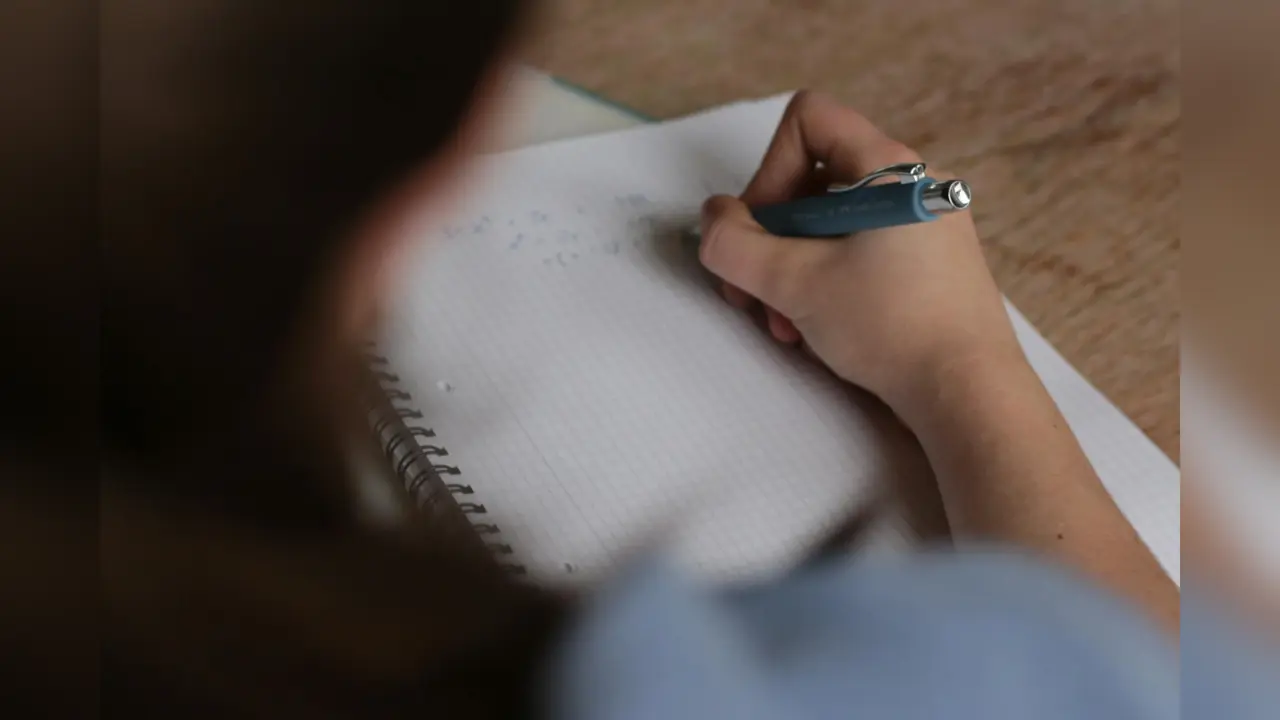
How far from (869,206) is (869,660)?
208 millimetres

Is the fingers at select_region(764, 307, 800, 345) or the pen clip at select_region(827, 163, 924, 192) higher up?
the pen clip at select_region(827, 163, 924, 192)

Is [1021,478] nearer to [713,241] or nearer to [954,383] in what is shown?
[954,383]

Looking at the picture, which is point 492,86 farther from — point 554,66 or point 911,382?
point 554,66

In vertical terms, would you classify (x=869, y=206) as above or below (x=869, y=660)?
above

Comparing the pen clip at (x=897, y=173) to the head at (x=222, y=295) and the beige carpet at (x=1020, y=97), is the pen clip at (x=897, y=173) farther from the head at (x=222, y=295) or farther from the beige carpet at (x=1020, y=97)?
the head at (x=222, y=295)

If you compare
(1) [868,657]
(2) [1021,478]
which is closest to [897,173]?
(2) [1021,478]

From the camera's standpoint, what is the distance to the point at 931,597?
0.84 feet

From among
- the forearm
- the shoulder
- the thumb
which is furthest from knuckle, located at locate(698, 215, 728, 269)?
the shoulder

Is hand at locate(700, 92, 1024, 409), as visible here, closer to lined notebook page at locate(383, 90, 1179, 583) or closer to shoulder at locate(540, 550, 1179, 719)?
lined notebook page at locate(383, 90, 1179, 583)

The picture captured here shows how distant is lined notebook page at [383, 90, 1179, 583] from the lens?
1.21ft

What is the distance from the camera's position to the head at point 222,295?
13 centimetres

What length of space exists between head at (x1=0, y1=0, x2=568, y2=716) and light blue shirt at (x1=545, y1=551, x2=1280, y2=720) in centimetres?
6

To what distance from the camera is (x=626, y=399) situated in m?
0.41

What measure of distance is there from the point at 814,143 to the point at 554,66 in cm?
→ 16
